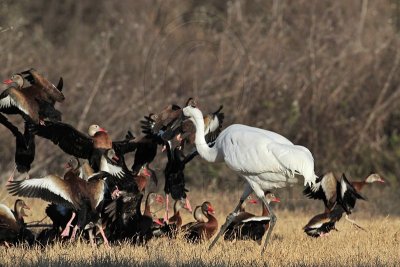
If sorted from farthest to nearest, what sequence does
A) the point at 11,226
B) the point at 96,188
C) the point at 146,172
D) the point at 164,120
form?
the point at 164,120, the point at 146,172, the point at 11,226, the point at 96,188

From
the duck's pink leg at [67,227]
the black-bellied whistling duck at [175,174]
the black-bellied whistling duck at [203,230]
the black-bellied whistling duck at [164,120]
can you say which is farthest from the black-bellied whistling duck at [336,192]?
the duck's pink leg at [67,227]

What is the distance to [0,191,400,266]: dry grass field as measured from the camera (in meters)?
7.01

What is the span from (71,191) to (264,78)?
27.3 ft

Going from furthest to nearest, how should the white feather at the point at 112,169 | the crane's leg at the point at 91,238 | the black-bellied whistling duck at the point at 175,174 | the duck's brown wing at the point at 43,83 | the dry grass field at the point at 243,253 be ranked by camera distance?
the black-bellied whistling duck at the point at 175,174 → the duck's brown wing at the point at 43,83 → the white feather at the point at 112,169 → the crane's leg at the point at 91,238 → the dry grass field at the point at 243,253

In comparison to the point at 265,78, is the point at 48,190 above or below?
below

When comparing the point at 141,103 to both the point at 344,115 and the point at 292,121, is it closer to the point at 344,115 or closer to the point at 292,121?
the point at 292,121

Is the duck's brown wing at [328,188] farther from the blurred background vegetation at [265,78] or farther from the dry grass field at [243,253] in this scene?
the blurred background vegetation at [265,78]

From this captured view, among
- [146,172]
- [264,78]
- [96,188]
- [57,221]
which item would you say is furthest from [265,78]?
[96,188]

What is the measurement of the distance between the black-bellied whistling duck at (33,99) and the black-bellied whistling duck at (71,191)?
76 cm

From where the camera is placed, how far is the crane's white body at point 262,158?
8086mm

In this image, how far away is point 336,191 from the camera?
913 centimetres

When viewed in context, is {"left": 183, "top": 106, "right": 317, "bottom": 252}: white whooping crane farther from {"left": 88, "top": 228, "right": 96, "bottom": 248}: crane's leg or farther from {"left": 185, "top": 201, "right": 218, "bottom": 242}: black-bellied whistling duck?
{"left": 88, "top": 228, "right": 96, "bottom": 248}: crane's leg

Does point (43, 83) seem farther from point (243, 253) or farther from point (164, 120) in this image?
point (243, 253)

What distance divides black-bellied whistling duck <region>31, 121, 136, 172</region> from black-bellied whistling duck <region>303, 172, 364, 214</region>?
7.11 ft
